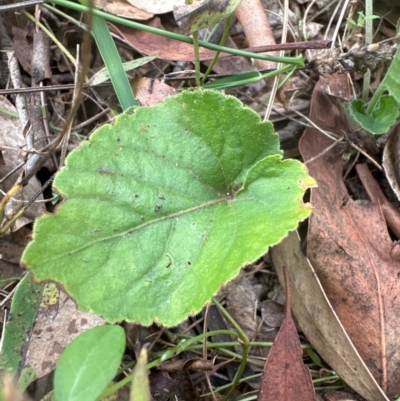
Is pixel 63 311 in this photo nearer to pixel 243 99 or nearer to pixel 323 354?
pixel 323 354

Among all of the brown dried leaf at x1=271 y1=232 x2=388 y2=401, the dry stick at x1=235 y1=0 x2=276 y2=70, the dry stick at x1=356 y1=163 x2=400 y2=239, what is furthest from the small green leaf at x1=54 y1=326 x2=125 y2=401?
the dry stick at x1=235 y1=0 x2=276 y2=70

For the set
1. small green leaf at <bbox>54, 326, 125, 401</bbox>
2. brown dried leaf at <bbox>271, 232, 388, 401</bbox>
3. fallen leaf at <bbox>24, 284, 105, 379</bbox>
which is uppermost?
small green leaf at <bbox>54, 326, 125, 401</bbox>

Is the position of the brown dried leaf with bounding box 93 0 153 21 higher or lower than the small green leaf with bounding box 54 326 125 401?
higher

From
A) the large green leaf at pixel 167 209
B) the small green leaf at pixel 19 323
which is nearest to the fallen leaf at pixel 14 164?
the small green leaf at pixel 19 323

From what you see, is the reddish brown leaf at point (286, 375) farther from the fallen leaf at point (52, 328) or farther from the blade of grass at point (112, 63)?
the blade of grass at point (112, 63)

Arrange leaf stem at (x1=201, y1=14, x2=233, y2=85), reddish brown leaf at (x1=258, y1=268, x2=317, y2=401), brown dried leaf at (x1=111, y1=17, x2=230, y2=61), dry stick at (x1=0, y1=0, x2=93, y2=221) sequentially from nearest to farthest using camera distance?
dry stick at (x1=0, y1=0, x2=93, y2=221) → reddish brown leaf at (x1=258, y1=268, x2=317, y2=401) → leaf stem at (x1=201, y1=14, x2=233, y2=85) → brown dried leaf at (x1=111, y1=17, x2=230, y2=61)

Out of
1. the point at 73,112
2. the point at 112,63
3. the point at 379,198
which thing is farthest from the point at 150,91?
the point at 379,198

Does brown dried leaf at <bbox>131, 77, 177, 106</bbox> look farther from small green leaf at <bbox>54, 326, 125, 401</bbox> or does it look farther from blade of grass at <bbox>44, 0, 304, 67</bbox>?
small green leaf at <bbox>54, 326, 125, 401</bbox>

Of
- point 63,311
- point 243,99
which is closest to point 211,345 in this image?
point 63,311

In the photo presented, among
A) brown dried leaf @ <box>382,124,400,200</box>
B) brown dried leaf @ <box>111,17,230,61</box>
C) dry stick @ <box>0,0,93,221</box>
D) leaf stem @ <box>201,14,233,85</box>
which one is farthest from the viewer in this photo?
brown dried leaf @ <box>111,17,230,61</box>
